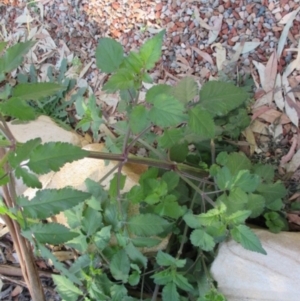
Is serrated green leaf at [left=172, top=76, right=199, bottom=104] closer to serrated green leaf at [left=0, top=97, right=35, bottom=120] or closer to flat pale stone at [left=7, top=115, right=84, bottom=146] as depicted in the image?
serrated green leaf at [left=0, top=97, right=35, bottom=120]

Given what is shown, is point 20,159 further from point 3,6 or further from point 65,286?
point 3,6

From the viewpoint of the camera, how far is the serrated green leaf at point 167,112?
1156 mm

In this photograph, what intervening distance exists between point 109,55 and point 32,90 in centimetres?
24

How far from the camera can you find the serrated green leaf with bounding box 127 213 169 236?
1452mm

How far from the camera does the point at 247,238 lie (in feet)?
4.31

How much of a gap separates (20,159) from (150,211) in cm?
59

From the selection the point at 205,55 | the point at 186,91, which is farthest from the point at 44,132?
the point at 186,91

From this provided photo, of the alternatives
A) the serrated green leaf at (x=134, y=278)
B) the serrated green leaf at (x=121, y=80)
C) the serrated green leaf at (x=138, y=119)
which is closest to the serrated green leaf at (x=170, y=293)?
the serrated green leaf at (x=134, y=278)

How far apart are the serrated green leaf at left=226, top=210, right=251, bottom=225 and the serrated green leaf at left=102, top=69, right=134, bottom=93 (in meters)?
0.48

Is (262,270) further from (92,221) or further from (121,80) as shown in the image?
(121,80)

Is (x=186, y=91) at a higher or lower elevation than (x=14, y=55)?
lower

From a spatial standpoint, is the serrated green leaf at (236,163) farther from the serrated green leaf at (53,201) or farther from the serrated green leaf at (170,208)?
the serrated green leaf at (53,201)

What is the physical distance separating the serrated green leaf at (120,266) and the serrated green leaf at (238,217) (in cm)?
40

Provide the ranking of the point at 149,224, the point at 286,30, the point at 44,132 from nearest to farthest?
the point at 149,224 → the point at 286,30 → the point at 44,132
